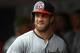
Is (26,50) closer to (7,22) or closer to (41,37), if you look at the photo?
(41,37)

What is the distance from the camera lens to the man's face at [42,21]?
673cm

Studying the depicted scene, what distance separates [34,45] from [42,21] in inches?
12.0

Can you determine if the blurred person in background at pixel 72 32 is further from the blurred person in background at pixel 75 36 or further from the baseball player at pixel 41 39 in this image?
the baseball player at pixel 41 39

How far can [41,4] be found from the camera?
6852mm

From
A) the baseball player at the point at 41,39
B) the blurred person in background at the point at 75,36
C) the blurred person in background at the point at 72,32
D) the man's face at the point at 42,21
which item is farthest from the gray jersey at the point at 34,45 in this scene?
the blurred person in background at the point at 75,36

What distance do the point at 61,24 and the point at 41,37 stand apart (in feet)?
5.22

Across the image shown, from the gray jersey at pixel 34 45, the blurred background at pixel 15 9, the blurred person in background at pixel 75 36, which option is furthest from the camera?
the blurred background at pixel 15 9

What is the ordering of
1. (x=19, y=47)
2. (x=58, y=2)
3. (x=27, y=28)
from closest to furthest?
(x=19, y=47), (x=27, y=28), (x=58, y=2)

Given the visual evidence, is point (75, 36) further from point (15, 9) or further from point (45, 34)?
point (15, 9)

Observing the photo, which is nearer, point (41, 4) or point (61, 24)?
point (41, 4)

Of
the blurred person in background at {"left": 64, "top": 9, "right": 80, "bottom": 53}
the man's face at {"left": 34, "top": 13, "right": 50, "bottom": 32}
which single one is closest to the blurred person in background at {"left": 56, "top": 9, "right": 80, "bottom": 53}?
the blurred person in background at {"left": 64, "top": 9, "right": 80, "bottom": 53}

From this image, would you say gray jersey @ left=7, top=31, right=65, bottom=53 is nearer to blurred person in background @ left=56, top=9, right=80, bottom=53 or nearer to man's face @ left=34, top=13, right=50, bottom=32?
man's face @ left=34, top=13, right=50, bottom=32

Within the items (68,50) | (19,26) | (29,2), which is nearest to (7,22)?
(29,2)

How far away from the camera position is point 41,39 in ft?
22.2
